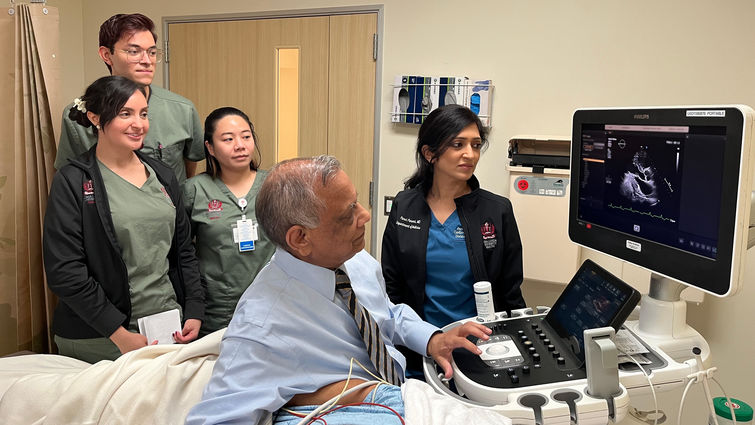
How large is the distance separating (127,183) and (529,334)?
135 centimetres

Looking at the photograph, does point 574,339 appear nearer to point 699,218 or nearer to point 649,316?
point 649,316

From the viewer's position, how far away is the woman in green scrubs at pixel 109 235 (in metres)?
1.75

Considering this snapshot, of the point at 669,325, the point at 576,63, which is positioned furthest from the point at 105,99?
the point at 576,63

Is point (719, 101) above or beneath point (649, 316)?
above

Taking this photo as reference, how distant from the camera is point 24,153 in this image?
221 centimetres

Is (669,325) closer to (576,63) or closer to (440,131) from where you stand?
(440,131)

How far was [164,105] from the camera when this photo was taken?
2.28 meters

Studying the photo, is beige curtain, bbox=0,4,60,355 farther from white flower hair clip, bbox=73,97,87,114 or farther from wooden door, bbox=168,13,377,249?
wooden door, bbox=168,13,377,249

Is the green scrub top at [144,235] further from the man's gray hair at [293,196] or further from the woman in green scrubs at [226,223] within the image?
the man's gray hair at [293,196]

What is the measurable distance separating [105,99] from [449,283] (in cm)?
127

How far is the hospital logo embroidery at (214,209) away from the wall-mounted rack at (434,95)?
46.8 inches

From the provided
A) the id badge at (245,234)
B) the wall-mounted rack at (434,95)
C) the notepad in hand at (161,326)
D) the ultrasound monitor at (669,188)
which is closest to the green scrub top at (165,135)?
the id badge at (245,234)

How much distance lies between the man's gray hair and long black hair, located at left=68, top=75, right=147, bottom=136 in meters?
0.86

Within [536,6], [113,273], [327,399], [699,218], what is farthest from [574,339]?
[536,6]
